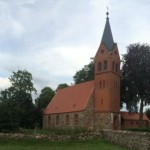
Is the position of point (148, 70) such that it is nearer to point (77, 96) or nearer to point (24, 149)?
point (77, 96)

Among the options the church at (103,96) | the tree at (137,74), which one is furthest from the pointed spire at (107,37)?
the tree at (137,74)

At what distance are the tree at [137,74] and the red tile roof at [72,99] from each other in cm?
540

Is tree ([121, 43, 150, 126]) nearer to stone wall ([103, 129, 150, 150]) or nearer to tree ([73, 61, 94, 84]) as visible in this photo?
stone wall ([103, 129, 150, 150])

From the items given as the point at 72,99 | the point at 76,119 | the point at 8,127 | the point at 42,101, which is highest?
the point at 42,101

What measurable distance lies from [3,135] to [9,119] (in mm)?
5779

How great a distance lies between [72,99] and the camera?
58.8 metres

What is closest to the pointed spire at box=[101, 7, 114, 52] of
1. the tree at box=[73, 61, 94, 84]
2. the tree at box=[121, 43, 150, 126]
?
the tree at box=[121, 43, 150, 126]

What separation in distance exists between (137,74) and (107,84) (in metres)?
4.52

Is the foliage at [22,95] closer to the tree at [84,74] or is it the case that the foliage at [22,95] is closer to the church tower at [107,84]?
the tree at [84,74]

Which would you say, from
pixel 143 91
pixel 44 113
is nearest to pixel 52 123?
pixel 44 113

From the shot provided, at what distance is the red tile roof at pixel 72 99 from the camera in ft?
178

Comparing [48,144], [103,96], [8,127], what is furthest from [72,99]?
[48,144]

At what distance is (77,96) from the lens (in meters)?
57.8

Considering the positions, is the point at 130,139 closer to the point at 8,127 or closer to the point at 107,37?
the point at 8,127
